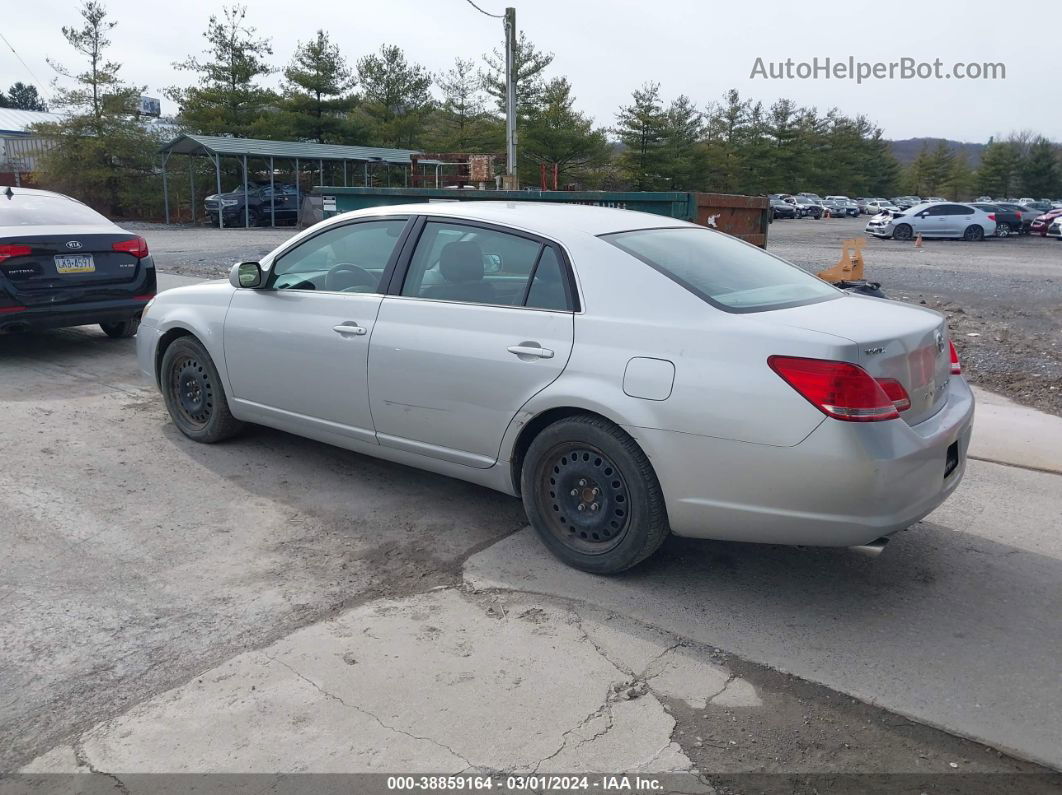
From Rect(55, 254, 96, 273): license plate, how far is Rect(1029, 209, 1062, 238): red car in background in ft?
135

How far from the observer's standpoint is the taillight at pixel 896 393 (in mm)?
3525

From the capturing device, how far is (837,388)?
3.41m

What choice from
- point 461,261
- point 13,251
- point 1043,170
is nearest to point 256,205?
point 13,251

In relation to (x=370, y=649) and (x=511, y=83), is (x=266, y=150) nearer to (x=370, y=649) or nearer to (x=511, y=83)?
(x=511, y=83)

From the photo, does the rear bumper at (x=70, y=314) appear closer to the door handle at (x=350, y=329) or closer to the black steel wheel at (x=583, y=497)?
the door handle at (x=350, y=329)

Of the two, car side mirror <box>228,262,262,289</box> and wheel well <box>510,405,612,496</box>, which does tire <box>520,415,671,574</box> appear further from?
car side mirror <box>228,262,262,289</box>

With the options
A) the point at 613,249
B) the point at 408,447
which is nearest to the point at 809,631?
the point at 613,249

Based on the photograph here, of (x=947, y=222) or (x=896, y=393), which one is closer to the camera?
(x=896, y=393)

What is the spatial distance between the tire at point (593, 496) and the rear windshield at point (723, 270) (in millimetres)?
749

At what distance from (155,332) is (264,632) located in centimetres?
316

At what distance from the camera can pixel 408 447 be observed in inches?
184

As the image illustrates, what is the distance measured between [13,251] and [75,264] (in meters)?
0.53

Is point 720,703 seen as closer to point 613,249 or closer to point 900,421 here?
point 900,421

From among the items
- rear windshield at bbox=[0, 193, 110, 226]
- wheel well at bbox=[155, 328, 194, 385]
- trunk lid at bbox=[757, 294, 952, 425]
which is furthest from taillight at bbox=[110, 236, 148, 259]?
trunk lid at bbox=[757, 294, 952, 425]
